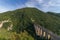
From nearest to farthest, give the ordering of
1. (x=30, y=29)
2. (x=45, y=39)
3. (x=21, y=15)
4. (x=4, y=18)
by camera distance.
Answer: (x=45, y=39), (x=30, y=29), (x=4, y=18), (x=21, y=15)

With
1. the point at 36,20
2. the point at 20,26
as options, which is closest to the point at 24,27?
the point at 20,26

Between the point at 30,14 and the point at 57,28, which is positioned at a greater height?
the point at 30,14

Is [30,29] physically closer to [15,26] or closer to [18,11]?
[15,26]

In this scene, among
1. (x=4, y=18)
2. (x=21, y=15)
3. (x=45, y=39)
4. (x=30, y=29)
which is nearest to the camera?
(x=45, y=39)

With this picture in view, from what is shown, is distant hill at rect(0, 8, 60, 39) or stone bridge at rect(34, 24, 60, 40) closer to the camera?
stone bridge at rect(34, 24, 60, 40)

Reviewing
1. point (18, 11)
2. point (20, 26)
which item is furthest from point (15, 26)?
point (18, 11)

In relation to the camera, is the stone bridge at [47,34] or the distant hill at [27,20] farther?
the distant hill at [27,20]

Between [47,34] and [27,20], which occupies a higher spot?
[27,20]

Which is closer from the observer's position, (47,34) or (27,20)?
(47,34)

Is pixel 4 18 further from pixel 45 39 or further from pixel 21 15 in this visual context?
pixel 45 39

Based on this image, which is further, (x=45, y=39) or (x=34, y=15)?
(x=34, y=15)
